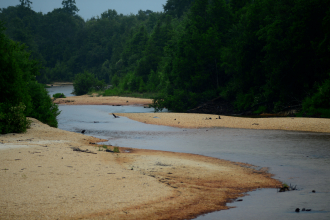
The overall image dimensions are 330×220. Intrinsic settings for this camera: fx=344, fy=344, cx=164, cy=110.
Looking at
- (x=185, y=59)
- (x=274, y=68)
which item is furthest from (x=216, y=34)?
(x=274, y=68)

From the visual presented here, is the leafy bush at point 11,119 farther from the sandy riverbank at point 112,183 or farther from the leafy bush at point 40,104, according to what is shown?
the leafy bush at point 40,104

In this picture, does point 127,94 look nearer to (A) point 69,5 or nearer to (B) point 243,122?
(B) point 243,122

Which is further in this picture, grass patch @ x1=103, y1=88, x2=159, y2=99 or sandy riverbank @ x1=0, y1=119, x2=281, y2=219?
grass patch @ x1=103, y1=88, x2=159, y2=99

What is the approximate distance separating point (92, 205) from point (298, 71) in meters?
26.0

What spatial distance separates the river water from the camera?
8195mm

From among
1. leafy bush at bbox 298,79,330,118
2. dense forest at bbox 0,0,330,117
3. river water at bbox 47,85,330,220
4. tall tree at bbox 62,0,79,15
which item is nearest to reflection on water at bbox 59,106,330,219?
river water at bbox 47,85,330,220

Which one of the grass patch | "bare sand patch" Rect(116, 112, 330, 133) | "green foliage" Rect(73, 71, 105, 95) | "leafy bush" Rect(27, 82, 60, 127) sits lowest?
"bare sand patch" Rect(116, 112, 330, 133)

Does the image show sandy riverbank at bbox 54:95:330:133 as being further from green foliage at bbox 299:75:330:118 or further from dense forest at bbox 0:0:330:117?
dense forest at bbox 0:0:330:117

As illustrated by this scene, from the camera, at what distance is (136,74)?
65938 mm

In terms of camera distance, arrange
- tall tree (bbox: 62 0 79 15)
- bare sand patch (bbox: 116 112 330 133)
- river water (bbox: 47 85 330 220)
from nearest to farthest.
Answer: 1. river water (bbox: 47 85 330 220)
2. bare sand patch (bbox: 116 112 330 133)
3. tall tree (bbox: 62 0 79 15)

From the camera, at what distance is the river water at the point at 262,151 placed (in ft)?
26.9

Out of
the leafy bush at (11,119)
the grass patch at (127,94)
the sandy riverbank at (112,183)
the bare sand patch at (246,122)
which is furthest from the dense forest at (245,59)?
the sandy riverbank at (112,183)

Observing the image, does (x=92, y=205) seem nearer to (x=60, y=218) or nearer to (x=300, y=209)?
(x=60, y=218)

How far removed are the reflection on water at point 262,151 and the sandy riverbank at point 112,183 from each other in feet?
2.54
